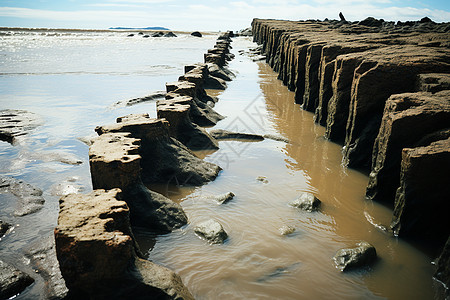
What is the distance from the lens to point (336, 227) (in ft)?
12.5

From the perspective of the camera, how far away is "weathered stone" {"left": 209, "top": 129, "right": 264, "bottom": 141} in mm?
6781

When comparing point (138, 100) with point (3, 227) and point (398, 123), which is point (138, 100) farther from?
point (398, 123)

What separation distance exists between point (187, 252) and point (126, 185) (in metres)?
0.95

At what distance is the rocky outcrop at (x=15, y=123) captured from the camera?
6.88 m

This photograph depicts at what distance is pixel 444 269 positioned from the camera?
292 cm

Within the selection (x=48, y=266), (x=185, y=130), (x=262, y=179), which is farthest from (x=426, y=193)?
(x=185, y=130)

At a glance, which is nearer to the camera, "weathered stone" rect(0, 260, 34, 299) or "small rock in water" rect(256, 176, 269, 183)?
"weathered stone" rect(0, 260, 34, 299)

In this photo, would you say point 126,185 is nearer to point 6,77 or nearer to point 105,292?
point 105,292

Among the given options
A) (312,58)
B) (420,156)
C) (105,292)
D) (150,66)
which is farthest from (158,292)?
(150,66)

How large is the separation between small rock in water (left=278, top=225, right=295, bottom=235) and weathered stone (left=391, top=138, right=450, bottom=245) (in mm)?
1071

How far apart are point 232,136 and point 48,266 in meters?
4.34

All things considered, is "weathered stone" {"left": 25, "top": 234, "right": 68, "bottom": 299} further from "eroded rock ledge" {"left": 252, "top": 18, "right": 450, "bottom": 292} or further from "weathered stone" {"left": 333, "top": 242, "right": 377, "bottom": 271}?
"eroded rock ledge" {"left": 252, "top": 18, "right": 450, "bottom": 292}

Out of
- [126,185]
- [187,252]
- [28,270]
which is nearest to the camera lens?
[28,270]

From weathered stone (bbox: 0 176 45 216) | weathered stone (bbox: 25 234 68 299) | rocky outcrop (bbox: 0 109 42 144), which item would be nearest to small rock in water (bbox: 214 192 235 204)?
weathered stone (bbox: 25 234 68 299)
